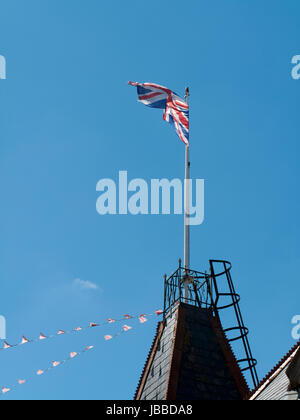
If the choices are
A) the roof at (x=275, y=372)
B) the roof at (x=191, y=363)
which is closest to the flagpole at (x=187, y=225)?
the roof at (x=191, y=363)

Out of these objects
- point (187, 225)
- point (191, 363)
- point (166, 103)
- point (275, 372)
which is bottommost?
point (275, 372)

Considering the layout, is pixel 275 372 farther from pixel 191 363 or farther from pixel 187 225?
pixel 187 225

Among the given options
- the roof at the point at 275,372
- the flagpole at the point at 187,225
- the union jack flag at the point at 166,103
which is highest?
the union jack flag at the point at 166,103

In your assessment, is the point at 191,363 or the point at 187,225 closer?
the point at 191,363

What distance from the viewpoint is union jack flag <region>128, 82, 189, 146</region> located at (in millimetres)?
34625

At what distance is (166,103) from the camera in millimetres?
35000

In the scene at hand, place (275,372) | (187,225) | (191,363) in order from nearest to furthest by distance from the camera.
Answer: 1. (275,372)
2. (191,363)
3. (187,225)

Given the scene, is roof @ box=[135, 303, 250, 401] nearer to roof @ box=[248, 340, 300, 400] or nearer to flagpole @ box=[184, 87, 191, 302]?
flagpole @ box=[184, 87, 191, 302]

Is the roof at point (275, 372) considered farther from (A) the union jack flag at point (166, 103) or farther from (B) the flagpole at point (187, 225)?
(A) the union jack flag at point (166, 103)

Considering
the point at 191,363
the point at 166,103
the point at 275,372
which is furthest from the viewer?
the point at 166,103

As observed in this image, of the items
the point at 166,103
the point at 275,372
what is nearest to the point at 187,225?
the point at 166,103

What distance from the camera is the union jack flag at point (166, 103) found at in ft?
114
